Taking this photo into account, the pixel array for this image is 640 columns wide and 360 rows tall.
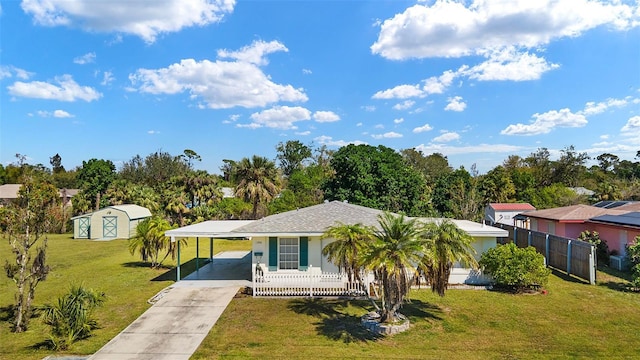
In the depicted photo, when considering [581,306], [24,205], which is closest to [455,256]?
[581,306]

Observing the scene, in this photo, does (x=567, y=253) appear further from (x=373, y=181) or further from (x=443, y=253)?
(x=373, y=181)

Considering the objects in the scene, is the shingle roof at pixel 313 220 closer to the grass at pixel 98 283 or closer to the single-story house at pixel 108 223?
the grass at pixel 98 283

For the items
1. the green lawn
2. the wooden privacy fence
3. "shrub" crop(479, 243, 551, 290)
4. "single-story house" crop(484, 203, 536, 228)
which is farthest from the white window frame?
"single-story house" crop(484, 203, 536, 228)

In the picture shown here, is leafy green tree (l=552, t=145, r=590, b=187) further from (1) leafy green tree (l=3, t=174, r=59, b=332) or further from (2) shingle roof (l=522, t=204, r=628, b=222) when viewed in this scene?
(1) leafy green tree (l=3, t=174, r=59, b=332)

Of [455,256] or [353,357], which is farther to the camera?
[455,256]

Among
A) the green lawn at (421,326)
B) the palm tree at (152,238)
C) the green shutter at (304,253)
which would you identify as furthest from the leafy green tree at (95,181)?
the green shutter at (304,253)

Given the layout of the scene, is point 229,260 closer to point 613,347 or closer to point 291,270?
point 291,270
